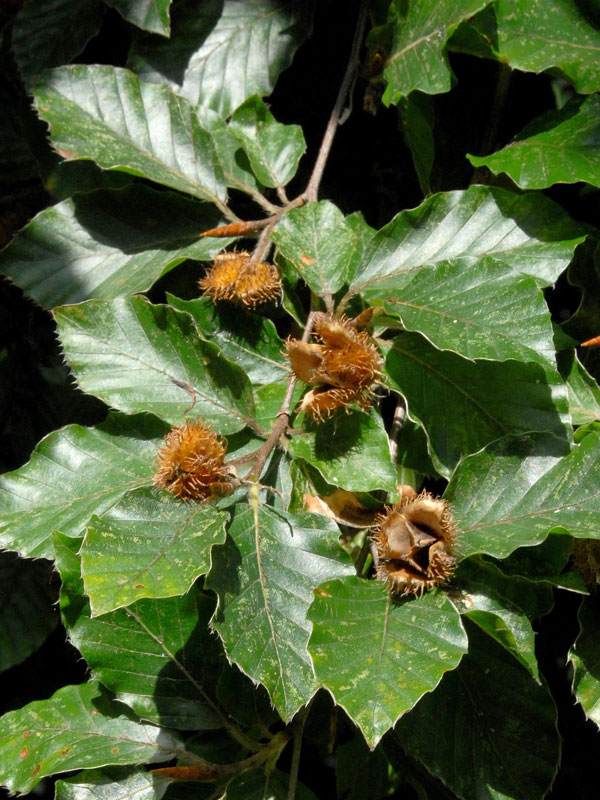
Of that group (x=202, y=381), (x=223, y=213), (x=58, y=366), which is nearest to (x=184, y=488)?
(x=202, y=381)

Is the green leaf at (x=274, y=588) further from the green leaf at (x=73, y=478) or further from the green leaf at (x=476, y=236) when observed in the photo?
the green leaf at (x=476, y=236)

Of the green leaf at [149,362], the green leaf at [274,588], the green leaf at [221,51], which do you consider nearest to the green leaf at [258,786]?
the green leaf at [274,588]

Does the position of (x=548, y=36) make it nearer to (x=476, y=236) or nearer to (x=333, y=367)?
(x=476, y=236)

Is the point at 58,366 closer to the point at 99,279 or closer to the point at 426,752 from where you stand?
the point at 99,279

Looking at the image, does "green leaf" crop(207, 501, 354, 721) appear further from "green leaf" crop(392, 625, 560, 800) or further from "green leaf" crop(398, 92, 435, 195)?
"green leaf" crop(398, 92, 435, 195)

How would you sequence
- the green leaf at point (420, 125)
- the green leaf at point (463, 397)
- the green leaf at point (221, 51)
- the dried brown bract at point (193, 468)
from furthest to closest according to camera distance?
the green leaf at point (221, 51)
the green leaf at point (420, 125)
the green leaf at point (463, 397)
the dried brown bract at point (193, 468)

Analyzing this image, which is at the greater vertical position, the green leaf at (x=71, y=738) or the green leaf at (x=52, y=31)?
the green leaf at (x=52, y=31)

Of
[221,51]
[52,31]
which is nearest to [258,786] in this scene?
[221,51]
